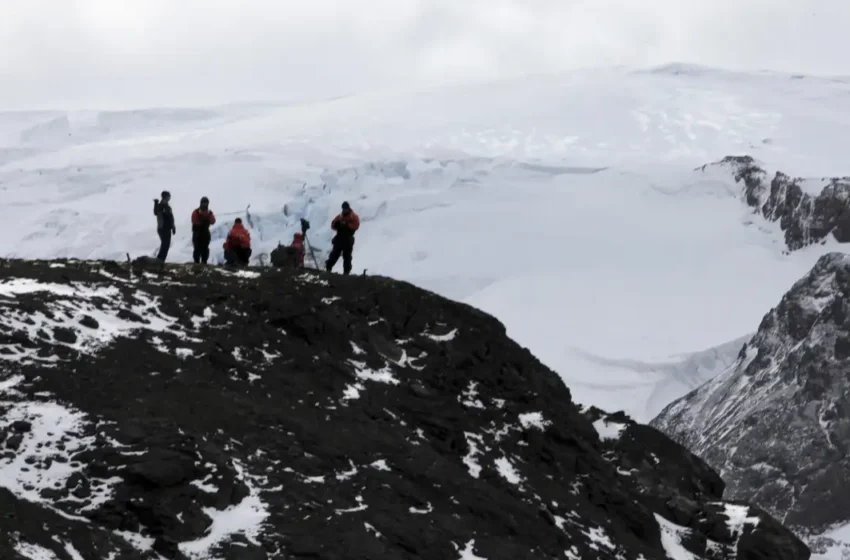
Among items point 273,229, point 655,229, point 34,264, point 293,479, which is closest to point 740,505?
point 293,479

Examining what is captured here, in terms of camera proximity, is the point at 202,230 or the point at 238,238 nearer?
the point at 202,230

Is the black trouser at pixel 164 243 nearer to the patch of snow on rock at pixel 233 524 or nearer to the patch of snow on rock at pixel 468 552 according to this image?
the patch of snow on rock at pixel 233 524

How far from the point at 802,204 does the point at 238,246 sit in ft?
569

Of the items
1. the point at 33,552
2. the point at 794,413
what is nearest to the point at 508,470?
the point at 33,552

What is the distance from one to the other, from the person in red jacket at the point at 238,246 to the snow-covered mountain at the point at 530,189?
246ft

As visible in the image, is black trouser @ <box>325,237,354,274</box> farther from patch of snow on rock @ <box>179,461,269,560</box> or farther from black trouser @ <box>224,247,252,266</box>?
patch of snow on rock @ <box>179,461,269,560</box>

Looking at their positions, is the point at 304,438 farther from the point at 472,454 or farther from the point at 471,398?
the point at 471,398

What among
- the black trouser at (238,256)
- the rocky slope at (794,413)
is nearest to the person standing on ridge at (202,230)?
the black trouser at (238,256)

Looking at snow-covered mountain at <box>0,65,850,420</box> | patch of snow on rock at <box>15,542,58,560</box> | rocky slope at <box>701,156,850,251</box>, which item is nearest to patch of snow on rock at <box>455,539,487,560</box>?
patch of snow on rock at <box>15,542,58,560</box>

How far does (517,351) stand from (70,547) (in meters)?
13.8

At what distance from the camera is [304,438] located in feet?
61.9

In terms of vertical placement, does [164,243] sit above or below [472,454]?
above

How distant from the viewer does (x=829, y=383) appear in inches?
7185

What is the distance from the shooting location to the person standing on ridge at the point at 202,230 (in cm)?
2638
